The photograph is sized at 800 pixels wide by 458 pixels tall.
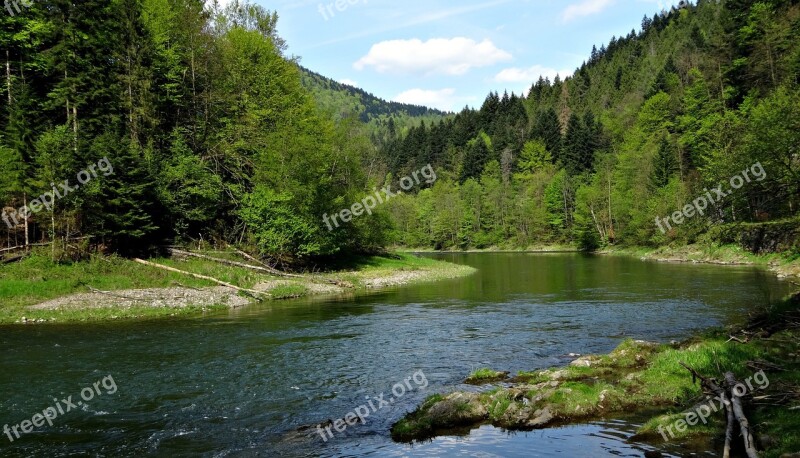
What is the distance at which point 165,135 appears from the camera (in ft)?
164

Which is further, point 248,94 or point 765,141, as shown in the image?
point 248,94

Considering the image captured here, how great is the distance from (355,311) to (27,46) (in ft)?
118

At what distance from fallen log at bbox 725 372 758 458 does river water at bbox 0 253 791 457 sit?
1.03 metres

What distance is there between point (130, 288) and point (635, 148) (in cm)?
11160

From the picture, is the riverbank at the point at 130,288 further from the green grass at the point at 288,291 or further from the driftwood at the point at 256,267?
the driftwood at the point at 256,267

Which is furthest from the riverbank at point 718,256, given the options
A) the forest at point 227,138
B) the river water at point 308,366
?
the river water at point 308,366

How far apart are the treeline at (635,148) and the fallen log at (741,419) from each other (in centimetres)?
1287

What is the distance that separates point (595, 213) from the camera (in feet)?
364

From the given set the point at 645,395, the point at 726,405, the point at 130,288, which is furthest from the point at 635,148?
the point at 726,405

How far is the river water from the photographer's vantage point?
11.8m

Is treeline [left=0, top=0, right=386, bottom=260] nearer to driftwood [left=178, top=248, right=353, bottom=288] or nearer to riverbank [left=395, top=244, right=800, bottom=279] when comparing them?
Answer: driftwood [left=178, top=248, right=353, bottom=288]

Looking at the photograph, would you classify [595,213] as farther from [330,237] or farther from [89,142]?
[89,142]

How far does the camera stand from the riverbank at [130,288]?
29750 millimetres

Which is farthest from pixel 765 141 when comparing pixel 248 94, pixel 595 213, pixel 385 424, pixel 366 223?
pixel 595 213
